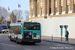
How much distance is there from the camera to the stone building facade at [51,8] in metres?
42.2

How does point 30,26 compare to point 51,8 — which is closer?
point 30,26

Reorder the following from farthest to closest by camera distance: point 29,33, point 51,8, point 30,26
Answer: point 51,8 → point 30,26 → point 29,33

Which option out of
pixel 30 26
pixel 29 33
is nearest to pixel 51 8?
pixel 30 26

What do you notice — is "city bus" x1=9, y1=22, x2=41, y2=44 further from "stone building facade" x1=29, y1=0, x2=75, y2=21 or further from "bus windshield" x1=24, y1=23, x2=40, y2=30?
"stone building facade" x1=29, y1=0, x2=75, y2=21

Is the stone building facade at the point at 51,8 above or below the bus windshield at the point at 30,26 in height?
above

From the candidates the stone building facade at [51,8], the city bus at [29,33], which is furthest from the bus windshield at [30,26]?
the stone building facade at [51,8]

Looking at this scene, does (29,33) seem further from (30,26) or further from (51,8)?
(51,8)

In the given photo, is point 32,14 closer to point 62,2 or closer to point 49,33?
point 62,2

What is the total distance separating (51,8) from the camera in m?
51.4

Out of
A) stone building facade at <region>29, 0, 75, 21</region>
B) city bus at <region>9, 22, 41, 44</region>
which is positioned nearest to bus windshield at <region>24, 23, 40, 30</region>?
city bus at <region>9, 22, 41, 44</region>

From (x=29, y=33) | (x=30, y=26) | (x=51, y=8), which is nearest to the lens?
(x=29, y=33)

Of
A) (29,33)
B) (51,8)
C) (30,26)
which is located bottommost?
(29,33)

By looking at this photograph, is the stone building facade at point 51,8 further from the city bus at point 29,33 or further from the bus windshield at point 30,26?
the city bus at point 29,33

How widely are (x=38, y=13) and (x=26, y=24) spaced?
40625mm
